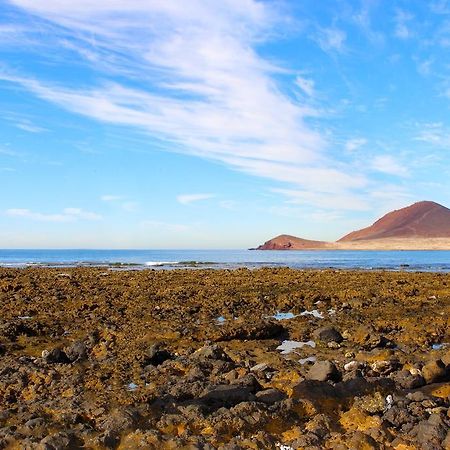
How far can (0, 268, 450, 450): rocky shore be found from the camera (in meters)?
7.91

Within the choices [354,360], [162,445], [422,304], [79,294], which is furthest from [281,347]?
[79,294]

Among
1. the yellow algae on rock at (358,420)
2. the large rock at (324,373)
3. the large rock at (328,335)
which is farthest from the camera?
the large rock at (328,335)

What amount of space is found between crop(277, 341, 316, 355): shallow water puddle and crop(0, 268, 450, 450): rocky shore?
0.12 feet

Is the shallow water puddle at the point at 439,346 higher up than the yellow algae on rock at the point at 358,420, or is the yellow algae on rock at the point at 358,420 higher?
the yellow algae on rock at the point at 358,420

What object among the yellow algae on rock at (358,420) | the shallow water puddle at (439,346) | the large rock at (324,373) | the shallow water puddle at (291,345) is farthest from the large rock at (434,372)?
the shallow water puddle at (439,346)

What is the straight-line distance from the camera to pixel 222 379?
11047mm

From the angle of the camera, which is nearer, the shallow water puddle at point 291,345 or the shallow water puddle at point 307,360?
the shallow water puddle at point 307,360

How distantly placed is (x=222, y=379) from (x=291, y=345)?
17.6 feet

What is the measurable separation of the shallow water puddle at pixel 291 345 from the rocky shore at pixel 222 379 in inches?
1.5

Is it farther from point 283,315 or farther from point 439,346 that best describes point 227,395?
point 283,315

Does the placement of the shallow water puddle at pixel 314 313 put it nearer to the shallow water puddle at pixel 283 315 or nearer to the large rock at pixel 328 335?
the shallow water puddle at pixel 283 315

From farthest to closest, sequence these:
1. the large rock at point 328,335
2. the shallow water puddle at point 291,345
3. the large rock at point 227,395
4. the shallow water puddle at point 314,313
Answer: the shallow water puddle at point 314,313 → the large rock at point 328,335 → the shallow water puddle at point 291,345 → the large rock at point 227,395

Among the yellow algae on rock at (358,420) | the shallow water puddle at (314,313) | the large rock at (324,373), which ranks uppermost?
the large rock at (324,373)

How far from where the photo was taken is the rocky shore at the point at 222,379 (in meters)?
7.91
